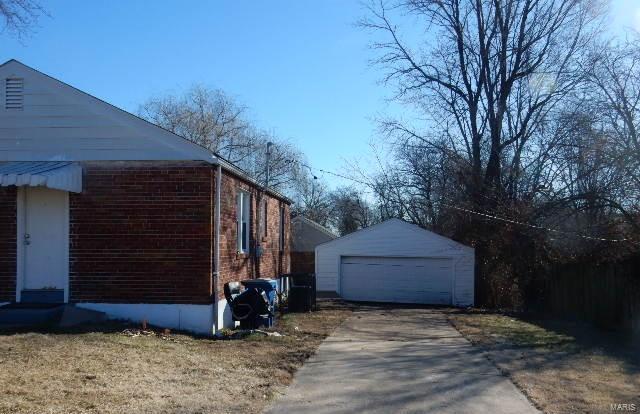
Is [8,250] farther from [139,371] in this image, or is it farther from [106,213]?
[139,371]

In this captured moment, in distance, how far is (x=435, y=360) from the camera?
431 inches

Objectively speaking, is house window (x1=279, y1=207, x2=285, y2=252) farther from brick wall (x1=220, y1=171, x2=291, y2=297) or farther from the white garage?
the white garage

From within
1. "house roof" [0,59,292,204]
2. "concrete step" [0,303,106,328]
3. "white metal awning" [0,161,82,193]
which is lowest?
"concrete step" [0,303,106,328]

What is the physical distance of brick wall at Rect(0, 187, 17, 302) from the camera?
43.3 feet

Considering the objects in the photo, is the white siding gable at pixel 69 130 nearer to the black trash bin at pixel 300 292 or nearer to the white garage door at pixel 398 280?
the black trash bin at pixel 300 292

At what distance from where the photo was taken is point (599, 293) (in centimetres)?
1834

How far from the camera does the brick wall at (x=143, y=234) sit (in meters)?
13.3

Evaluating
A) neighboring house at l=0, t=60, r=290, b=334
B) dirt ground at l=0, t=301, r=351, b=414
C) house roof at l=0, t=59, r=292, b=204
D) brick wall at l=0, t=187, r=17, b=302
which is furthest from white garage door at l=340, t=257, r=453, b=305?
brick wall at l=0, t=187, r=17, b=302

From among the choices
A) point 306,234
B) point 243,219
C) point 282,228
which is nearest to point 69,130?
point 243,219

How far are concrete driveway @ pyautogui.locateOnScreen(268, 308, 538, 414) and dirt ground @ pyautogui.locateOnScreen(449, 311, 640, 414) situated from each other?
0.34 metres

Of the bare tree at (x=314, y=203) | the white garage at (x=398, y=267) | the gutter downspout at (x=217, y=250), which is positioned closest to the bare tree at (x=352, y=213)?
the bare tree at (x=314, y=203)

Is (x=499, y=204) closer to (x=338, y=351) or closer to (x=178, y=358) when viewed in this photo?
(x=338, y=351)

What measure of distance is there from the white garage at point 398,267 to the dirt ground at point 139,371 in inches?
599

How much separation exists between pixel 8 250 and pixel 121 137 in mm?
3250
